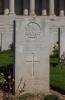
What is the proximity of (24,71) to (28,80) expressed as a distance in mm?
311

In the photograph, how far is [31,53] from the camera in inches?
576

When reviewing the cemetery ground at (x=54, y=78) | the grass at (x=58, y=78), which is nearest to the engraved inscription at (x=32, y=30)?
the cemetery ground at (x=54, y=78)

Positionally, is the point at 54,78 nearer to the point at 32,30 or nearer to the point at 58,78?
the point at 58,78

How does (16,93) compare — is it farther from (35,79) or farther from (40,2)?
(40,2)

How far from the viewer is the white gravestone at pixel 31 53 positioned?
14.5m

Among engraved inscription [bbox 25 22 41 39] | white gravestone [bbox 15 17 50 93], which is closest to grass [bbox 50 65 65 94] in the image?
white gravestone [bbox 15 17 50 93]

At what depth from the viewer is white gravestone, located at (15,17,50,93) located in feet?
47.6

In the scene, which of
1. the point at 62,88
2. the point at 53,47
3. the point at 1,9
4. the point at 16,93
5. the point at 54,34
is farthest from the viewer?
the point at 1,9

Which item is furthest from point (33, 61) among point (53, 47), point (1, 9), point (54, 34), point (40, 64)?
point (1, 9)

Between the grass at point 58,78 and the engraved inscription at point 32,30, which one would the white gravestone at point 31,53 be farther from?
the grass at point 58,78

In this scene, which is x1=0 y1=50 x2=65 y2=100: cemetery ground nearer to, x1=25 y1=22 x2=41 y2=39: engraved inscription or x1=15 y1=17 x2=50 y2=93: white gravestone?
x1=15 y1=17 x2=50 y2=93: white gravestone

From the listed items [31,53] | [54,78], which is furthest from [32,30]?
[54,78]

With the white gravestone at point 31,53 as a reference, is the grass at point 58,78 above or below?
below

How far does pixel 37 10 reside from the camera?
66.8 m
